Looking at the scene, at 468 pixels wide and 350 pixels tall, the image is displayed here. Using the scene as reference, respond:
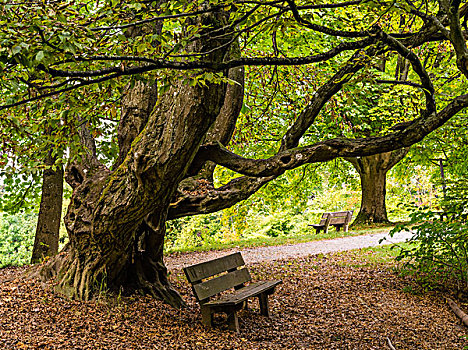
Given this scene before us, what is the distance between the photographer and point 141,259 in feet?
20.8

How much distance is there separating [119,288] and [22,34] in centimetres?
377

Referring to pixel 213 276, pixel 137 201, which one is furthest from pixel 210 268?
pixel 137 201

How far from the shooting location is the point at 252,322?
5.94 metres

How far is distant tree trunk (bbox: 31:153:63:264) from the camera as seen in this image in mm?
9672

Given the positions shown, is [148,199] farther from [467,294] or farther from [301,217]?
[301,217]

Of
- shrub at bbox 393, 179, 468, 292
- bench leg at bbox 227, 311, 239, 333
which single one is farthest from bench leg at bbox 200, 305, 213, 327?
shrub at bbox 393, 179, 468, 292

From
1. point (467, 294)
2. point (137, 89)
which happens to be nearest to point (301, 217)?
point (467, 294)

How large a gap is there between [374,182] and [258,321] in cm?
1275

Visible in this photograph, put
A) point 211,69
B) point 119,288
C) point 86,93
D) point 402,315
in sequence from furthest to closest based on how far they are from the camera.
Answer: point 402,315 → point 119,288 → point 86,93 → point 211,69

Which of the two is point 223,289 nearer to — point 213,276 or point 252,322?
point 213,276

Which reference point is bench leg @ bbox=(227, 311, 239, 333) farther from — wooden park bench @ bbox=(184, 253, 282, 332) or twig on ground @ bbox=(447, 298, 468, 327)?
twig on ground @ bbox=(447, 298, 468, 327)

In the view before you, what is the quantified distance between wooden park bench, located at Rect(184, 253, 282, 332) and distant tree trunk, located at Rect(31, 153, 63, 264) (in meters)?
5.27

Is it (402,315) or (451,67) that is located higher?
(451,67)

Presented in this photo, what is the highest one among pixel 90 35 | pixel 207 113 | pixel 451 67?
pixel 451 67
